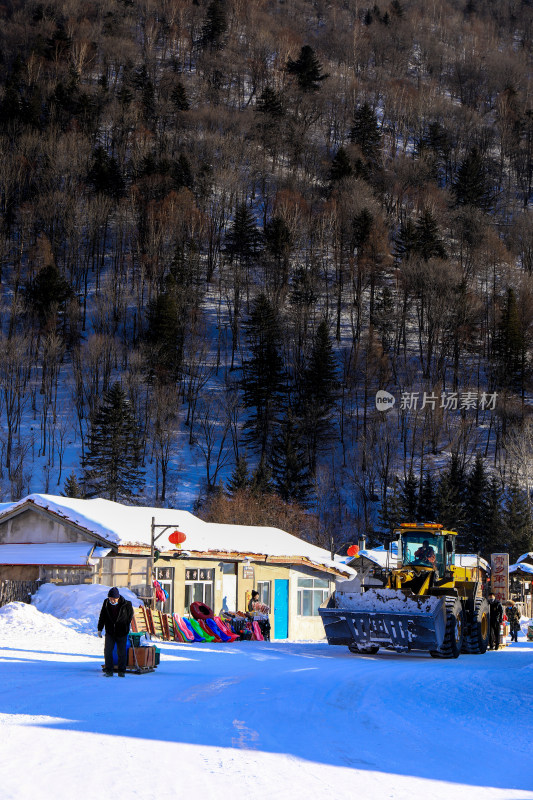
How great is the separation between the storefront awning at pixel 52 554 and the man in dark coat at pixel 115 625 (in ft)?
46.0

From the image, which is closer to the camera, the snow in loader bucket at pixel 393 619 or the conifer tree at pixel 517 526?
the snow in loader bucket at pixel 393 619

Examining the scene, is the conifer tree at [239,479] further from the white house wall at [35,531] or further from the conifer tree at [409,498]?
the white house wall at [35,531]

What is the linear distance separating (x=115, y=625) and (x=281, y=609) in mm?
20902

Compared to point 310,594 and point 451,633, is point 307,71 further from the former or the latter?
point 451,633

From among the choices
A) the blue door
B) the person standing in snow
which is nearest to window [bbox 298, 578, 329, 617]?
the blue door

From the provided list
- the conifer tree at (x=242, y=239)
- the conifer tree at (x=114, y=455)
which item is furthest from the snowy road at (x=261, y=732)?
the conifer tree at (x=242, y=239)

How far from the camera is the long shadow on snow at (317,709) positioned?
7.98 m

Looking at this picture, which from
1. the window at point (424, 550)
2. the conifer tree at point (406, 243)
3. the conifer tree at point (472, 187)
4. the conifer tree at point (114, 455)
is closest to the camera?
the window at point (424, 550)

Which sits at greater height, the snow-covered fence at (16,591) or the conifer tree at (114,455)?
the conifer tree at (114,455)

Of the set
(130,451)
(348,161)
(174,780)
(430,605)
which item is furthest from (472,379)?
(174,780)

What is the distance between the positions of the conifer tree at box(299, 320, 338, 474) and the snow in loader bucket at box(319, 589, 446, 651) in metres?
44.5

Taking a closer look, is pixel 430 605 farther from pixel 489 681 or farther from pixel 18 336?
pixel 18 336

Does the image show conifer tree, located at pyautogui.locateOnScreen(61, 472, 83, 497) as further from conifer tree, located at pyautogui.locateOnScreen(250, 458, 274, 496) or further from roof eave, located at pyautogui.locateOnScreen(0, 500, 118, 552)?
roof eave, located at pyautogui.locateOnScreen(0, 500, 118, 552)

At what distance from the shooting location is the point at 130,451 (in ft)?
190
